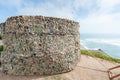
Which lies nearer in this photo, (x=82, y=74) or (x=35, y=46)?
(x=35, y=46)

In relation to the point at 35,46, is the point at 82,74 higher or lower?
lower

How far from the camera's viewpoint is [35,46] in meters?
9.59

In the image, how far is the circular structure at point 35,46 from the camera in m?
9.60

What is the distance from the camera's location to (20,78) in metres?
9.48

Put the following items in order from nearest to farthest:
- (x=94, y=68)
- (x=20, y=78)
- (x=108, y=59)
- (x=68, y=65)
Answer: (x=20, y=78) < (x=68, y=65) < (x=94, y=68) < (x=108, y=59)

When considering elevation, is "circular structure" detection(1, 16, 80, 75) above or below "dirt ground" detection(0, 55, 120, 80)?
above

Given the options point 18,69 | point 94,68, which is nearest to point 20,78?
point 18,69

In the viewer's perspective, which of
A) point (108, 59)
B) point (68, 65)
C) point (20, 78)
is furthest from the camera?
point (108, 59)

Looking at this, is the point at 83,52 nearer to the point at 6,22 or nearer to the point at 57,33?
the point at 57,33

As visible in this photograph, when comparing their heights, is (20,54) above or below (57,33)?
below

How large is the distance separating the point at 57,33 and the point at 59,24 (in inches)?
18.6

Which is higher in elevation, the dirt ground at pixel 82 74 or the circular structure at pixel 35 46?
the circular structure at pixel 35 46

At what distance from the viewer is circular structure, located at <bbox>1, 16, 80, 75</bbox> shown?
9.60 m

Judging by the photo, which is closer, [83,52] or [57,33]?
[57,33]
